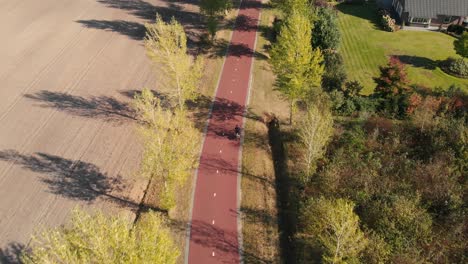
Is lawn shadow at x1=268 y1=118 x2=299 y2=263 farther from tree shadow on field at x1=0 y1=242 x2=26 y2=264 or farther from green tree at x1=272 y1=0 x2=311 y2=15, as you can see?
tree shadow on field at x1=0 y1=242 x2=26 y2=264

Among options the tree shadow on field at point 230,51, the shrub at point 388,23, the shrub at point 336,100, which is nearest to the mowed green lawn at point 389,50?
the shrub at point 388,23

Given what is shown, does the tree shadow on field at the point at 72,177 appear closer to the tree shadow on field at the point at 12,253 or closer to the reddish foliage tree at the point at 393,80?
the tree shadow on field at the point at 12,253

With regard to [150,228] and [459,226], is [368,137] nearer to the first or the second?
[459,226]

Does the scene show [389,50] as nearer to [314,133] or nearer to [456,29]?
[456,29]

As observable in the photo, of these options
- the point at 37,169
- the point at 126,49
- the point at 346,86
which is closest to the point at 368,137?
the point at 346,86

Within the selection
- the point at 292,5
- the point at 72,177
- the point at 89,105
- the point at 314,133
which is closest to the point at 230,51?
the point at 292,5
